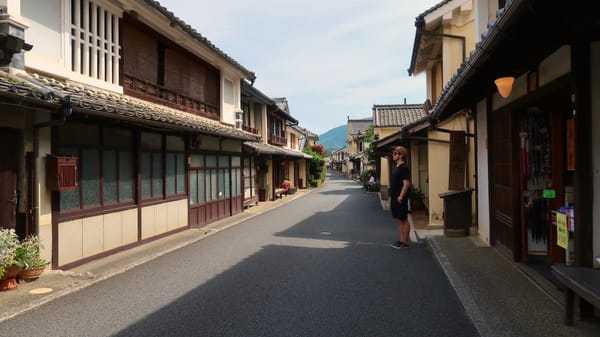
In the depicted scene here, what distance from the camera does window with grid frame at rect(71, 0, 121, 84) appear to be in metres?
7.88

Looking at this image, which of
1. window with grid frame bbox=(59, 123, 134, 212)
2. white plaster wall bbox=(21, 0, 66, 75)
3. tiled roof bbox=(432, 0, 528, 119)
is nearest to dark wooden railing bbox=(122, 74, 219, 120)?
window with grid frame bbox=(59, 123, 134, 212)

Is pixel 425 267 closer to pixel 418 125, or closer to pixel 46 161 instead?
pixel 418 125

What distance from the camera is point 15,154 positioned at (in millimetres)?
6164

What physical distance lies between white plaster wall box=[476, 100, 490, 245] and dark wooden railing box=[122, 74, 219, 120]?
8035 millimetres

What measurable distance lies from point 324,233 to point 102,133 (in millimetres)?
5977

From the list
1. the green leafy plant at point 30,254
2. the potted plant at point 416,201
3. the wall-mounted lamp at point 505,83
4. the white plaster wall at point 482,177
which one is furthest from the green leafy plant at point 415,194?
the green leafy plant at point 30,254

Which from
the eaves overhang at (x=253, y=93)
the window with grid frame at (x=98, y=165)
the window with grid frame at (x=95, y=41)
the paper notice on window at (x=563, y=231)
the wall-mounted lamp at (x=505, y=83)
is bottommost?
the paper notice on window at (x=563, y=231)

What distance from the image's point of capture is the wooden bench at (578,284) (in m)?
3.34

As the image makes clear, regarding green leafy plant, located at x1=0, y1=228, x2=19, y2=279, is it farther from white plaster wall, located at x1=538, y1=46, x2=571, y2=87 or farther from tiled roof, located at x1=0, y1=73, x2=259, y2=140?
white plaster wall, located at x1=538, y1=46, x2=571, y2=87

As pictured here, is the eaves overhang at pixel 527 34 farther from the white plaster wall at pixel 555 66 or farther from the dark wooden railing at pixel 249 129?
the dark wooden railing at pixel 249 129

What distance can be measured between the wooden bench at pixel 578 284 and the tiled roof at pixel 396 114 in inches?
723

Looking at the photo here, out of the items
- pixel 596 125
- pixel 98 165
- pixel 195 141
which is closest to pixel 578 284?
pixel 596 125

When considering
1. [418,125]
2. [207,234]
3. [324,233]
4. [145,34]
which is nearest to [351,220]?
[324,233]

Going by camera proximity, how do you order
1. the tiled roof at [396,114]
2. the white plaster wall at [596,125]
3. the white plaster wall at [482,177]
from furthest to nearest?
the tiled roof at [396,114] → the white plaster wall at [482,177] → the white plaster wall at [596,125]
